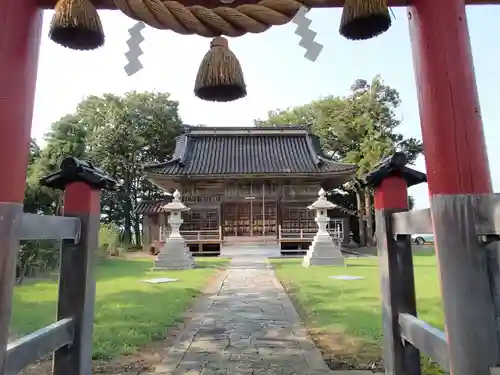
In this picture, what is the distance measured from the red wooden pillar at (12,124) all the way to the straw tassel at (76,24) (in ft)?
0.51

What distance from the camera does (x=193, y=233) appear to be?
20.0 m

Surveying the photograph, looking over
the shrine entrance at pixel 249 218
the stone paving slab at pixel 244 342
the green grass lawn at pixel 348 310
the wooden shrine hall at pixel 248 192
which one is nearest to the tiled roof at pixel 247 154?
the wooden shrine hall at pixel 248 192

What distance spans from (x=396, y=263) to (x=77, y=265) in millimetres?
2115

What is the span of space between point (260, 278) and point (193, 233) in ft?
32.5

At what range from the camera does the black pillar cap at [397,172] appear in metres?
2.55

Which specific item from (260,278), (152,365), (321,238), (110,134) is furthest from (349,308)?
(110,134)

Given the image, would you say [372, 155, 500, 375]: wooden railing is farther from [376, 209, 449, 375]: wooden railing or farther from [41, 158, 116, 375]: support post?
[41, 158, 116, 375]: support post

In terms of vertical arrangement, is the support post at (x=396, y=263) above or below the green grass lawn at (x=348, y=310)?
above

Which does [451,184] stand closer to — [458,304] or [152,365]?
[458,304]

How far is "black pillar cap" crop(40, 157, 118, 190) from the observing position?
100 inches

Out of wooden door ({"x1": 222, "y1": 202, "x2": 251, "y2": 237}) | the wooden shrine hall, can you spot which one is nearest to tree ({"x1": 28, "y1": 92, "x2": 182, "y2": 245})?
the wooden shrine hall

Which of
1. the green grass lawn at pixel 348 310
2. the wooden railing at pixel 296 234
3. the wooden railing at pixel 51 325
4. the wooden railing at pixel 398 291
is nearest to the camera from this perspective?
the wooden railing at pixel 51 325

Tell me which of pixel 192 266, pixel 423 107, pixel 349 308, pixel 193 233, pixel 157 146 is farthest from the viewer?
pixel 157 146

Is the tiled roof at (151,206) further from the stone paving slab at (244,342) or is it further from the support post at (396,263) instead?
the support post at (396,263)
